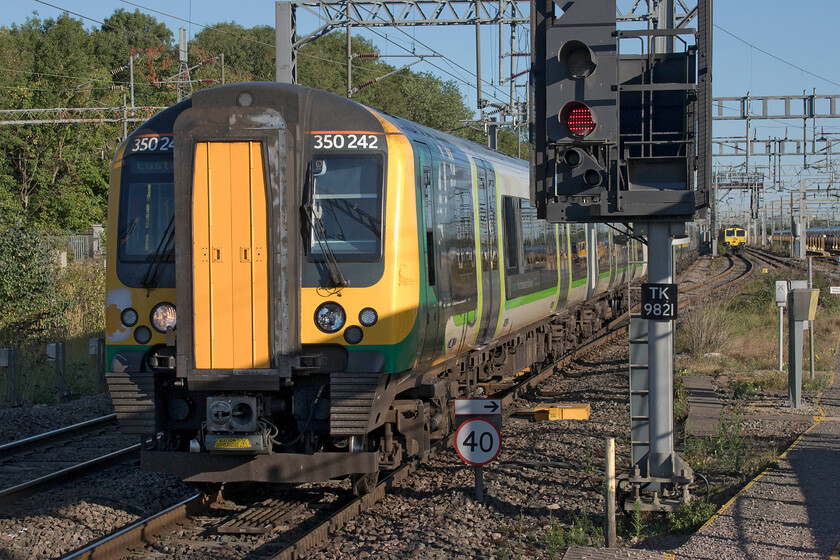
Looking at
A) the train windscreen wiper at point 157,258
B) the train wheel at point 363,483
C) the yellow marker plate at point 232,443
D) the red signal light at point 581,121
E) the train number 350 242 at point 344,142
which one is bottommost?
the train wheel at point 363,483

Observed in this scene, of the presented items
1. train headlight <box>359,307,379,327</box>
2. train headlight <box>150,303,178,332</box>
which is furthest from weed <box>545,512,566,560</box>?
train headlight <box>150,303,178,332</box>

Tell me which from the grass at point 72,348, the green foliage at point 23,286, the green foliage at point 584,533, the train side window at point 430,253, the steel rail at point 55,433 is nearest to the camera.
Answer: the green foliage at point 584,533

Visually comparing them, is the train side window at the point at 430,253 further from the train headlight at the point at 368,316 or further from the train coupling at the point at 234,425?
the train coupling at the point at 234,425

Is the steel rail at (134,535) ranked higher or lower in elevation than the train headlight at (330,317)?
lower

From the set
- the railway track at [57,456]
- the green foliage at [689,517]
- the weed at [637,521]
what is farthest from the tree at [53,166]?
the green foliage at [689,517]

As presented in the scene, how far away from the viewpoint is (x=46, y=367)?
17.5 m

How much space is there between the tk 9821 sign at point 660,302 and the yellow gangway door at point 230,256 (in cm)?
282

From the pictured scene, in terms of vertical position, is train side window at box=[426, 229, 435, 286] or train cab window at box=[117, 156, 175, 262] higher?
train cab window at box=[117, 156, 175, 262]

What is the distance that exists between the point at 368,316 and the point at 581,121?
212 cm

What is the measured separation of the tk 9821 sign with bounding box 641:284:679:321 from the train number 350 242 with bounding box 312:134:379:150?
2333mm

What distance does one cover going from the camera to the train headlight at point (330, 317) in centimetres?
726

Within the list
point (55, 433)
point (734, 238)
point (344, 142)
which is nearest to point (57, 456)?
point (55, 433)

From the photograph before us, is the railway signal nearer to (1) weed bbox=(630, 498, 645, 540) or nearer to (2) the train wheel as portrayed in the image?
(1) weed bbox=(630, 498, 645, 540)

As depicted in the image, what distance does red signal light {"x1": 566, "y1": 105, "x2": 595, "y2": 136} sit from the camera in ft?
23.6
